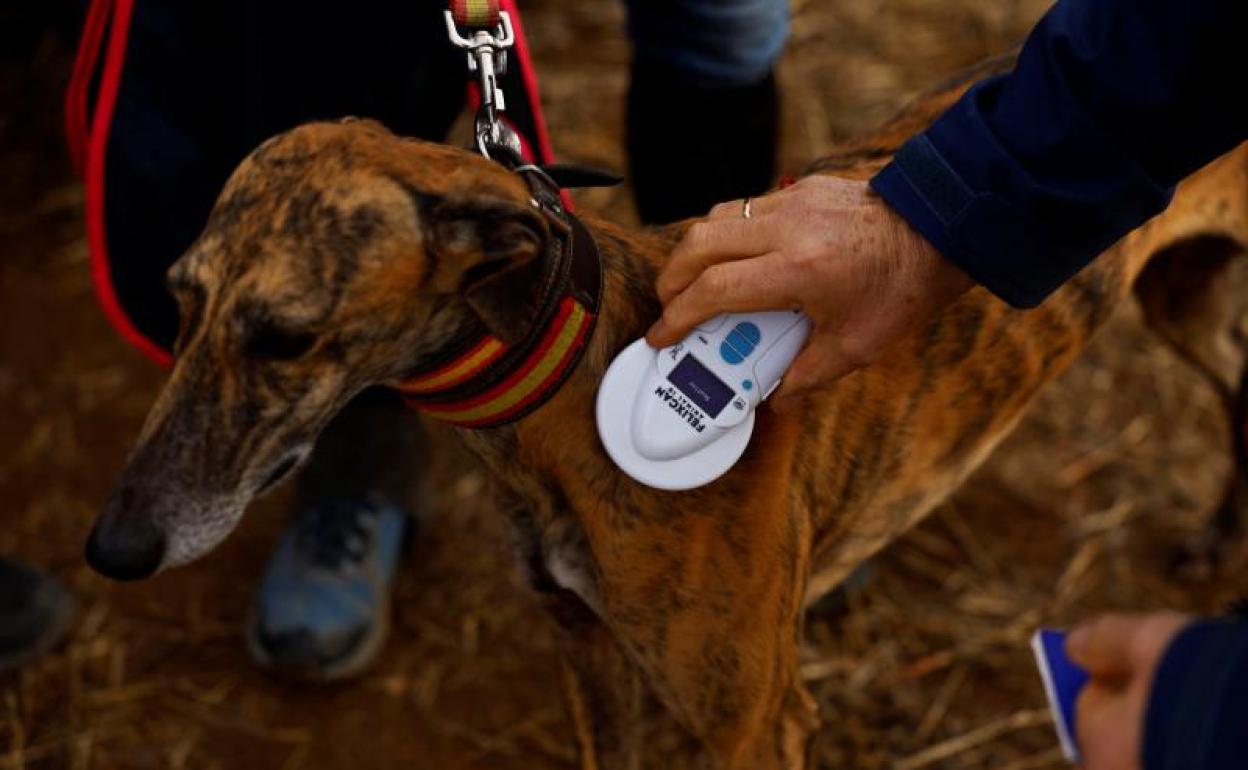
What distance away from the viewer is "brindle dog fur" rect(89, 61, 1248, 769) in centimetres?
149

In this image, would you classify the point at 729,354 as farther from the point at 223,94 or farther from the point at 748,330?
the point at 223,94

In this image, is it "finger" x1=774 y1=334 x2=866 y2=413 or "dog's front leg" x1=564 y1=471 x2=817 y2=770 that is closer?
"finger" x1=774 y1=334 x2=866 y2=413

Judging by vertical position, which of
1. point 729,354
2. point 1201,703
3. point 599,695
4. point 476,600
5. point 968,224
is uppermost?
point 1201,703

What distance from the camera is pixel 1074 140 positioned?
1471 millimetres

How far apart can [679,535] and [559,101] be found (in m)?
2.60

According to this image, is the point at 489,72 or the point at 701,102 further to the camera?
the point at 701,102

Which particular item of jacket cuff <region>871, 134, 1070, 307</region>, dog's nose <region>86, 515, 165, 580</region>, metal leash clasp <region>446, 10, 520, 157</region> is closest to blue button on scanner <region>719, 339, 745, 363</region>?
jacket cuff <region>871, 134, 1070, 307</region>

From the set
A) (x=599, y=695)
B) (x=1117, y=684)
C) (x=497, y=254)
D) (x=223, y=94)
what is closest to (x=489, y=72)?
(x=497, y=254)

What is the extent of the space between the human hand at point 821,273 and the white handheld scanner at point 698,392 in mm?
19

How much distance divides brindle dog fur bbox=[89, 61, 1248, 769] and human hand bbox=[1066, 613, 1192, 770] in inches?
26.5

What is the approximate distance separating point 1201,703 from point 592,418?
34.8 inches

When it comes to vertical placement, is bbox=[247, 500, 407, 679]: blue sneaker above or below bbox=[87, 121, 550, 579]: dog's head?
below

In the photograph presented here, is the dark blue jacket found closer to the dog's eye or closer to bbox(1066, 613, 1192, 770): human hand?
bbox(1066, 613, 1192, 770): human hand

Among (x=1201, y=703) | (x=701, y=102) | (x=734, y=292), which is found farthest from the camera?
(x=701, y=102)
